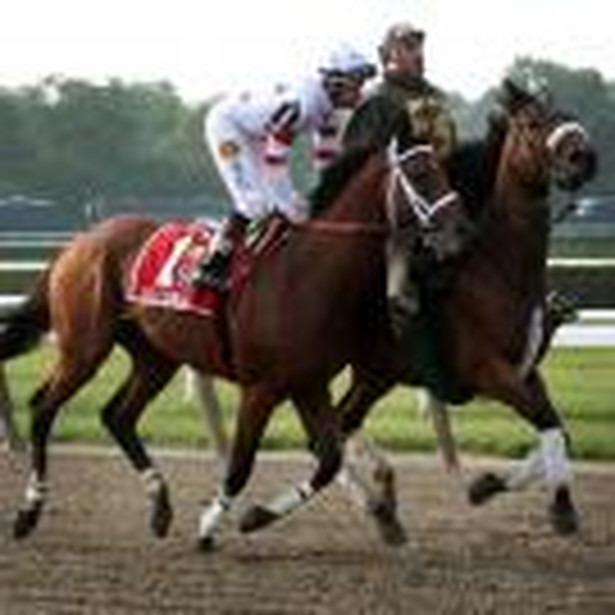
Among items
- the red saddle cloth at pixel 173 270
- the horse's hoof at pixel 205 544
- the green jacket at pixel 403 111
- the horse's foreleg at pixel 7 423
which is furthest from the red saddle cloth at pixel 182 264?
the horse's foreleg at pixel 7 423

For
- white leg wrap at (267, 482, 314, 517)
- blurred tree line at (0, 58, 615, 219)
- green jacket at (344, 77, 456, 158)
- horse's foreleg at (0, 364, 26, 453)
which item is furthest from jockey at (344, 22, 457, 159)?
blurred tree line at (0, 58, 615, 219)

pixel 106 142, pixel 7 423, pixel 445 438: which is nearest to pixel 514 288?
pixel 445 438

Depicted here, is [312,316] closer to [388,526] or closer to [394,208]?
[394,208]

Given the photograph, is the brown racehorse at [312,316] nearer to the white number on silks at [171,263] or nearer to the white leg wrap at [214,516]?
the white leg wrap at [214,516]

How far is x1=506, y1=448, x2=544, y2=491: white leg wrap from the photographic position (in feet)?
33.6

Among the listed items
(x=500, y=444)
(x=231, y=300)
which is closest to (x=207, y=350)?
(x=231, y=300)

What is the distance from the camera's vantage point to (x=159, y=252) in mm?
A: 11188

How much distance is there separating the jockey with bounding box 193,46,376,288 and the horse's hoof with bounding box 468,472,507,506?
4.43ft

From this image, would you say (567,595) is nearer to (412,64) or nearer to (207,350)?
(207,350)

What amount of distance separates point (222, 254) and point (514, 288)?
122cm

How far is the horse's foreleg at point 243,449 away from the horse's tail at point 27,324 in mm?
1952

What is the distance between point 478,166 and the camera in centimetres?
1079

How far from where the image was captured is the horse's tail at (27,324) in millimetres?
12047

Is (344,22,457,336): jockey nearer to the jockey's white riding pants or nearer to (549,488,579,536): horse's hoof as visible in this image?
the jockey's white riding pants
